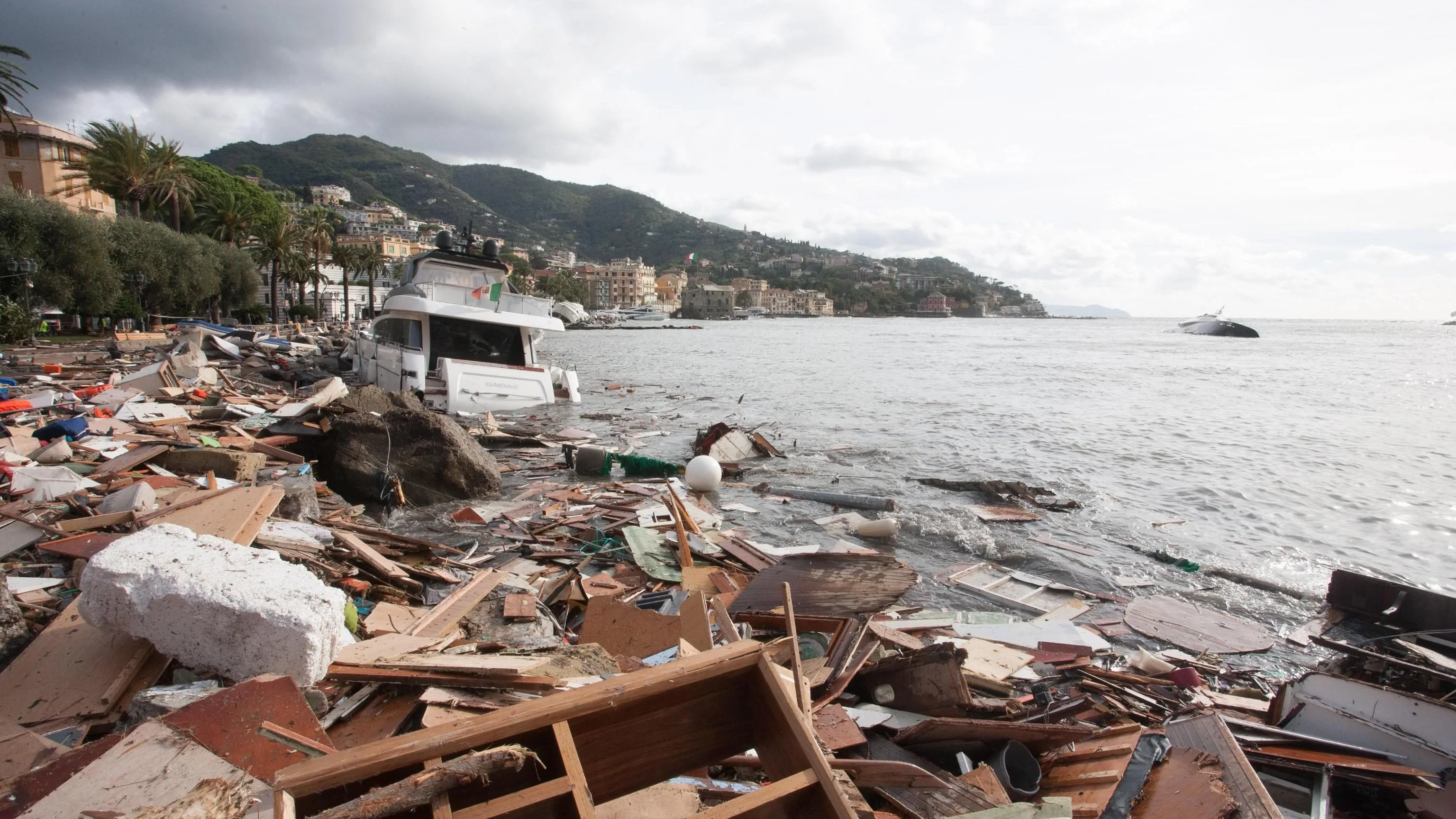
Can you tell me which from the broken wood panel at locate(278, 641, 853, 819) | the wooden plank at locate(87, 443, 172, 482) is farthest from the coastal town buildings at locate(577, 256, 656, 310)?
the broken wood panel at locate(278, 641, 853, 819)

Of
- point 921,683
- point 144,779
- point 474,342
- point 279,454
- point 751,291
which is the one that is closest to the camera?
point 144,779

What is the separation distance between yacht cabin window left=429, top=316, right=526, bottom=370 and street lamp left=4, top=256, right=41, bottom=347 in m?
18.8

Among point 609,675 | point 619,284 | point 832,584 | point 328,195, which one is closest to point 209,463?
point 609,675

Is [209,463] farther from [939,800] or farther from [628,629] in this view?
[939,800]

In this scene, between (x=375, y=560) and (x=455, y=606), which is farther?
(x=375, y=560)

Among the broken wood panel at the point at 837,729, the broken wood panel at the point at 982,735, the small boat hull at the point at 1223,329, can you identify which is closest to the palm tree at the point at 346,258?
the broken wood panel at the point at 837,729

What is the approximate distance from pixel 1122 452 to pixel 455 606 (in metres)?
15.5

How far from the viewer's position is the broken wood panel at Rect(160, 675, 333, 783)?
2.79 m

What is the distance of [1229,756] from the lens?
11.5 ft

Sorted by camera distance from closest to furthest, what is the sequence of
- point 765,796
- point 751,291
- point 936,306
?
point 765,796 → point 751,291 → point 936,306

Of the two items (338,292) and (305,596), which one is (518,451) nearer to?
(305,596)

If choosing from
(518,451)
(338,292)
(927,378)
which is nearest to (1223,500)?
(518,451)

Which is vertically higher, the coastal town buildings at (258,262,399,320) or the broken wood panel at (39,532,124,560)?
the broken wood panel at (39,532,124,560)

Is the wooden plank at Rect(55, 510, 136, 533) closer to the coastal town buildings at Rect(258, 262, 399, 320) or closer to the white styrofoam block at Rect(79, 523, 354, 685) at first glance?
the white styrofoam block at Rect(79, 523, 354, 685)
